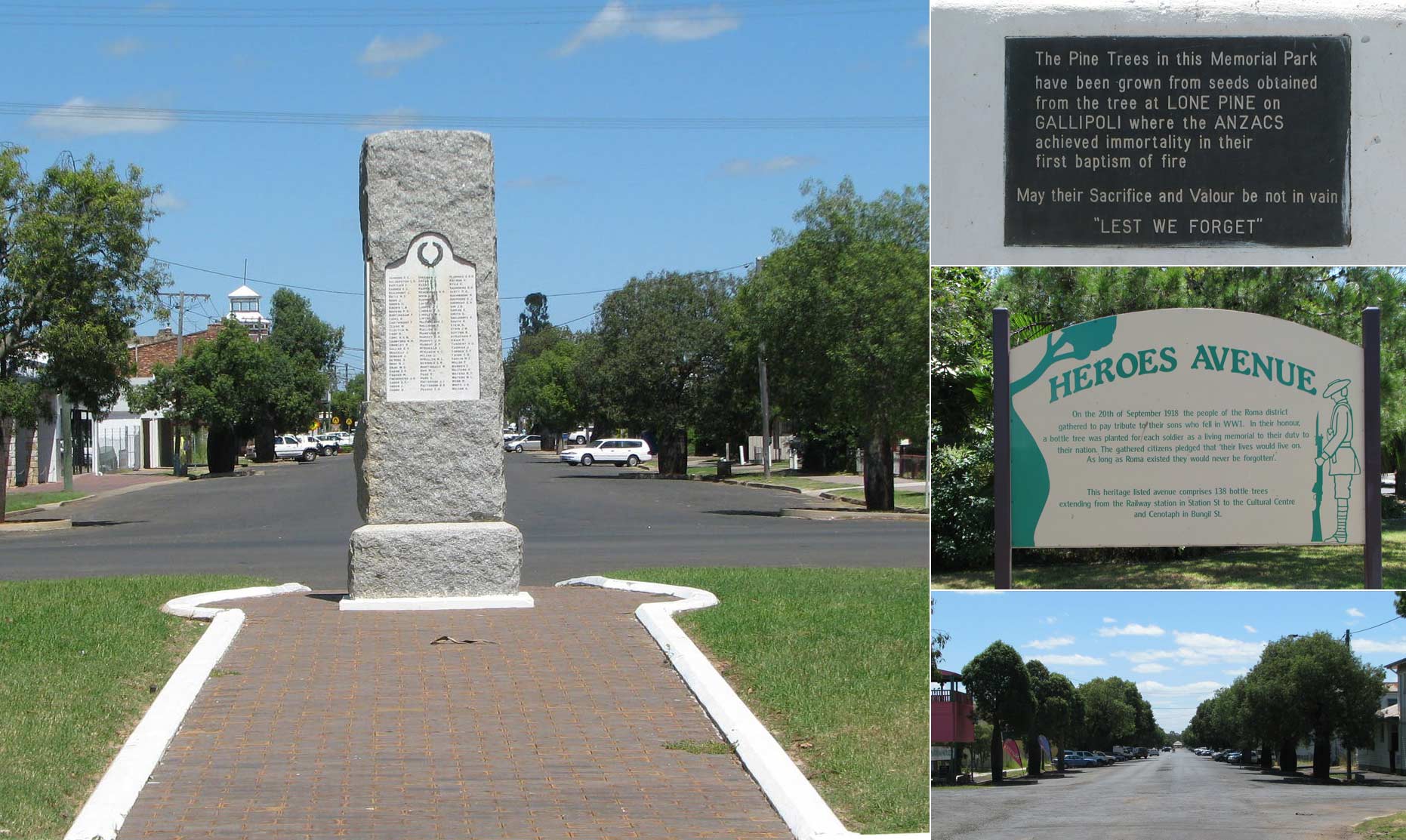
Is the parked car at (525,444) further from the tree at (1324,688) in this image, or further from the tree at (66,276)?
the tree at (1324,688)

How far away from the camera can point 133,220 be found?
27.0m

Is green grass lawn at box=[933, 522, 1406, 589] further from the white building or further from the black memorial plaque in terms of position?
the black memorial plaque

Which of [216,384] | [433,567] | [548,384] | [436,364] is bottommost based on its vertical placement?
[433,567]

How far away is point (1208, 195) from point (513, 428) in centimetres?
17916

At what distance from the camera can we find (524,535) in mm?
24625

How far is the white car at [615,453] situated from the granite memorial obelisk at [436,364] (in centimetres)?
6163

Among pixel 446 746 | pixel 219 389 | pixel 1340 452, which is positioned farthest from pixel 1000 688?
pixel 219 389

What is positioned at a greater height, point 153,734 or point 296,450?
point 153,734

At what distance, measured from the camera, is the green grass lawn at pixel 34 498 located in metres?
37.2

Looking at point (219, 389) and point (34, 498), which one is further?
point (219, 389)

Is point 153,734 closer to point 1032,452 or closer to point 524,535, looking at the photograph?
point 1032,452

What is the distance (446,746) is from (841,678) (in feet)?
8.42

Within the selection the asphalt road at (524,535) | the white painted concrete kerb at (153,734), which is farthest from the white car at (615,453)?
the white painted concrete kerb at (153,734)

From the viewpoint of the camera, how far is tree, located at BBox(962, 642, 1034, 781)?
14.3ft
